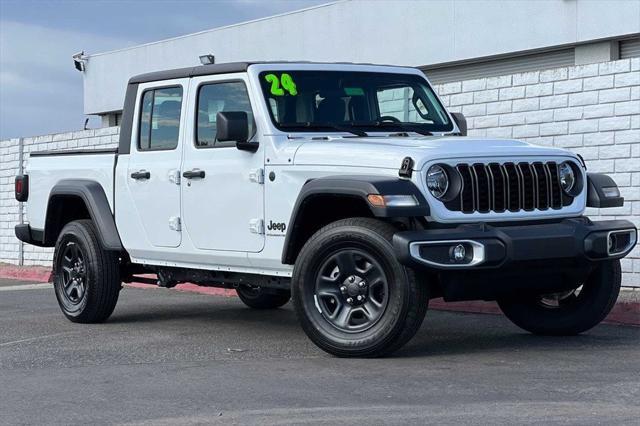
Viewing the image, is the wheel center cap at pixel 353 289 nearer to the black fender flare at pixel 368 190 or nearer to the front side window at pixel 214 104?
the black fender flare at pixel 368 190

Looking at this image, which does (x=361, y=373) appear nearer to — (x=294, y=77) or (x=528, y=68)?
(x=294, y=77)

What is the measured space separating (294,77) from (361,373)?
2824 millimetres

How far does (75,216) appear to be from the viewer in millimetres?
11570

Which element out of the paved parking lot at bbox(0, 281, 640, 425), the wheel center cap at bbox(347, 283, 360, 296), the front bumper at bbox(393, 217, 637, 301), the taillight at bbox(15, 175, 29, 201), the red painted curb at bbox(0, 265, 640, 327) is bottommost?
the paved parking lot at bbox(0, 281, 640, 425)

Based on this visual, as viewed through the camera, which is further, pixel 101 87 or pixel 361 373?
pixel 101 87

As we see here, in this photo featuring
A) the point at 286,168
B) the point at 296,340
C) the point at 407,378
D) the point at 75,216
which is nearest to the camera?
the point at 407,378

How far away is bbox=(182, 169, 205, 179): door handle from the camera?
950 cm

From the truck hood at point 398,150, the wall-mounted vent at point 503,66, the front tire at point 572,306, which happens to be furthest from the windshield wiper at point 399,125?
the wall-mounted vent at point 503,66

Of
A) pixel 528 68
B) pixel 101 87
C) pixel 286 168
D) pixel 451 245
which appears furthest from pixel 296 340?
pixel 101 87

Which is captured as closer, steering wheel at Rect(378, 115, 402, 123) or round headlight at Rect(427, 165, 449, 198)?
round headlight at Rect(427, 165, 449, 198)

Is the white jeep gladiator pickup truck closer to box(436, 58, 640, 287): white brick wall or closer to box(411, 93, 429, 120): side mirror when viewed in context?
box(411, 93, 429, 120): side mirror

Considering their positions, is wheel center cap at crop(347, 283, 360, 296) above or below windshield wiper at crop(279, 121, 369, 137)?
below

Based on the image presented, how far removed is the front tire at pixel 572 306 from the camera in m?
9.01

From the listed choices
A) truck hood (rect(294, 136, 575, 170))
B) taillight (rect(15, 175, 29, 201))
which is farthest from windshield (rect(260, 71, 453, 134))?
taillight (rect(15, 175, 29, 201))
